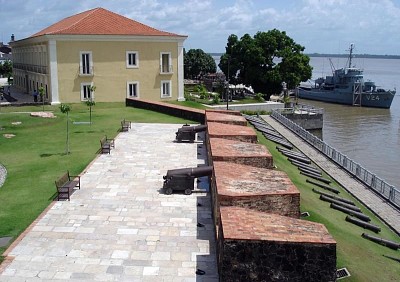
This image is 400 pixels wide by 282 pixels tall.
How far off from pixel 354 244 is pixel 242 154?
14.3 feet

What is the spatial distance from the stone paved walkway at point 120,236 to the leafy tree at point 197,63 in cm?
6759

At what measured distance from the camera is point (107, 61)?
3950 cm

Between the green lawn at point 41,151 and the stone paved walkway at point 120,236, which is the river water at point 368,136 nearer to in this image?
the green lawn at point 41,151

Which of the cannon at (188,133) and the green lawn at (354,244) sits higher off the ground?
the cannon at (188,133)

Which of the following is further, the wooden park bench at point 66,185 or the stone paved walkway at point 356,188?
the stone paved walkway at point 356,188

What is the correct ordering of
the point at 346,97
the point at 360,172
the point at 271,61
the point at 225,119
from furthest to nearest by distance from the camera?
the point at 346,97 < the point at 271,61 < the point at 225,119 < the point at 360,172

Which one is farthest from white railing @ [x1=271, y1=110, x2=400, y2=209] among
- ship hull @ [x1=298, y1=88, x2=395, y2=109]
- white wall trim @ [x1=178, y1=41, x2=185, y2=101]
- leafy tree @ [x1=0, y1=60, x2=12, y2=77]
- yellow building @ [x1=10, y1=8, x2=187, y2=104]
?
leafy tree @ [x1=0, y1=60, x2=12, y2=77]

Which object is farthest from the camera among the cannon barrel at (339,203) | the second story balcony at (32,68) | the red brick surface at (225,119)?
the second story balcony at (32,68)

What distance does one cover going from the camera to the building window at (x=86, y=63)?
3866 centimetres

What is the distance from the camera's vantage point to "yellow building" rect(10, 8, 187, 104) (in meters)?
38.2

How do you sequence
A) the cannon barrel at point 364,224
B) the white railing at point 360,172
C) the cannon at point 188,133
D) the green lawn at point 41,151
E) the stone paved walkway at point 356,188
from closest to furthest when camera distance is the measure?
the green lawn at point 41,151 → the cannon barrel at point 364,224 → the stone paved walkway at point 356,188 → the white railing at point 360,172 → the cannon at point 188,133

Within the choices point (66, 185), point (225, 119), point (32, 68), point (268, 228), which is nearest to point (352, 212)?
point (225, 119)

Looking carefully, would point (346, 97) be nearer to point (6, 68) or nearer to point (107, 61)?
point (107, 61)

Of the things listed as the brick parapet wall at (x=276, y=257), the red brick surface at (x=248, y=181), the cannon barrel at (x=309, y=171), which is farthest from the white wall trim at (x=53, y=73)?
the brick parapet wall at (x=276, y=257)
